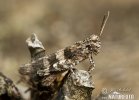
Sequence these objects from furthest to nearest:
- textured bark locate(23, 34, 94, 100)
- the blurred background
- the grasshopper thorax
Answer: the blurred background, the grasshopper thorax, textured bark locate(23, 34, 94, 100)

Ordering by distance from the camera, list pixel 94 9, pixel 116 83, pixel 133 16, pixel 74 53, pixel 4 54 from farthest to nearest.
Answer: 1. pixel 94 9
2. pixel 133 16
3. pixel 4 54
4. pixel 116 83
5. pixel 74 53

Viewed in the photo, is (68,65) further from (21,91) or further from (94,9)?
(94,9)

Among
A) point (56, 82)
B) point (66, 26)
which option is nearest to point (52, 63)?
point (56, 82)

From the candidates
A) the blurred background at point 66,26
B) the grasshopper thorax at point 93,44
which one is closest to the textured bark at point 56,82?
the grasshopper thorax at point 93,44

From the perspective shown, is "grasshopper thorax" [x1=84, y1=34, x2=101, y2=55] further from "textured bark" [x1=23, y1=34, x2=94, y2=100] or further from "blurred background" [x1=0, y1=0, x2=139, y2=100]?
"blurred background" [x1=0, y1=0, x2=139, y2=100]

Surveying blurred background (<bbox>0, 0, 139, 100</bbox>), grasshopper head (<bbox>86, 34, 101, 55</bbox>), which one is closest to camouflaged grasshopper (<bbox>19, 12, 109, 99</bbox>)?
grasshopper head (<bbox>86, 34, 101, 55</bbox>)

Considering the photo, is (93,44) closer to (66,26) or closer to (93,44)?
(93,44)

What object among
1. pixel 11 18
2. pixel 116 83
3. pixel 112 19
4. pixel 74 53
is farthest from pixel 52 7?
pixel 74 53
